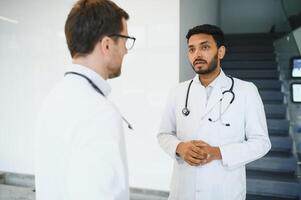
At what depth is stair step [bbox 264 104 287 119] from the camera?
370 centimetres

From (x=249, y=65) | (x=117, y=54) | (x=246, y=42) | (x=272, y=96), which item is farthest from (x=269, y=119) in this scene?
(x=117, y=54)

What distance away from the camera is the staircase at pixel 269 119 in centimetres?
281

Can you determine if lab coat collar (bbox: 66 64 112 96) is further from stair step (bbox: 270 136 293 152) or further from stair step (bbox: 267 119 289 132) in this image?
stair step (bbox: 267 119 289 132)

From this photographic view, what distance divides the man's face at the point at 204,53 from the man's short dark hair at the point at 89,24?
847 mm

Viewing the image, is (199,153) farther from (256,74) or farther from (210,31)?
(256,74)

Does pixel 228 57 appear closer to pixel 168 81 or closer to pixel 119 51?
pixel 168 81

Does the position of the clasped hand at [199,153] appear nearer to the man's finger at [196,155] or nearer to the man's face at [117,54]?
the man's finger at [196,155]

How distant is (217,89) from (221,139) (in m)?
0.29

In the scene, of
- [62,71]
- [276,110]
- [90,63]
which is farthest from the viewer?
[276,110]

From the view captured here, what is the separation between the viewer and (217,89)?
5.62ft

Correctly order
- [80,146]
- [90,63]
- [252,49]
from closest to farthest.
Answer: [80,146] < [90,63] < [252,49]

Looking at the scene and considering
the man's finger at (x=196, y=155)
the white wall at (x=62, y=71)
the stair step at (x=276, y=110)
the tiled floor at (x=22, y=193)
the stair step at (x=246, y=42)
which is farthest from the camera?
the stair step at (x=246, y=42)

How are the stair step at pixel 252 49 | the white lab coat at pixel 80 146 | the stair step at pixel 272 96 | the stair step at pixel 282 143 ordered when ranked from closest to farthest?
the white lab coat at pixel 80 146 < the stair step at pixel 282 143 < the stair step at pixel 272 96 < the stair step at pixel 252 49

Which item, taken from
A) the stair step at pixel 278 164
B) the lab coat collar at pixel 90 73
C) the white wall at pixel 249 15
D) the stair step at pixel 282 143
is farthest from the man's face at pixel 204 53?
the white wall at pixel 249 15
